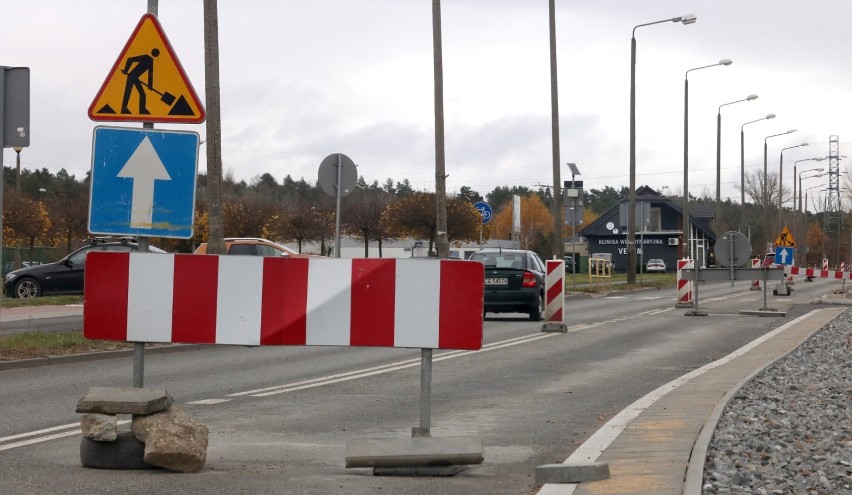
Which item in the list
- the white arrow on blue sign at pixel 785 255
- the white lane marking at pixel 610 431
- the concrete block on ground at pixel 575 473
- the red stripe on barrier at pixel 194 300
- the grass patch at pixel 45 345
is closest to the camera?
the white lane marking at pixel 610 431

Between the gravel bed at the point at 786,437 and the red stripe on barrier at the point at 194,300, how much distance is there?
10.3 ft

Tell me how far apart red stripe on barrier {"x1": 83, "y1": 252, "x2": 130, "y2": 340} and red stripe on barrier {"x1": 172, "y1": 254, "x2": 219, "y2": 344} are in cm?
32

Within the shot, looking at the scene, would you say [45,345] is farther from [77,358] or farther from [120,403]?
[120,403]

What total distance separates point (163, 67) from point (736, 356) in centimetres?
1080

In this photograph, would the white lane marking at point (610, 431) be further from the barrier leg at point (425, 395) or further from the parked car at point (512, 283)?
the parked car at point (512, 283)

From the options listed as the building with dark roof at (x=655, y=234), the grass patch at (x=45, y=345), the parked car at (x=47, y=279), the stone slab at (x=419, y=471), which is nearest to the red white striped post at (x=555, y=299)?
the grass patch at (x=45, y=345)

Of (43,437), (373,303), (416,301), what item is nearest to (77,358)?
(43,437)

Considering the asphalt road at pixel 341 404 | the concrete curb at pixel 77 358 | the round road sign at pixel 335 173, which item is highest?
the round road sign at pixel 335 173

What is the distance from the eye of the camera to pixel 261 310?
7.81 meters

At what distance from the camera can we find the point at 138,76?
8.09 m

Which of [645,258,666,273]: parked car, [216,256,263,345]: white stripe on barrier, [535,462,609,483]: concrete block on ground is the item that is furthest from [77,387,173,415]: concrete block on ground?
[645,258,666,273]: parked car

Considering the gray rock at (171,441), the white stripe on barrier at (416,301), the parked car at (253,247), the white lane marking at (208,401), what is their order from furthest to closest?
the parked car at (253,247), the white lane marking at (208,401), the white stripe on barrier at (416,301), the gray rock at (171,441)

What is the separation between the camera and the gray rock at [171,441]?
7316mm

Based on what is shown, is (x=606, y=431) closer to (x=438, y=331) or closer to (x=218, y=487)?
(x=438, y=331)
